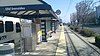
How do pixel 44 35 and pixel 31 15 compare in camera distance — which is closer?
pixel 31 15

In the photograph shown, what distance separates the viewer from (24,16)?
57.6 feet

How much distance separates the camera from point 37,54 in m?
12.8

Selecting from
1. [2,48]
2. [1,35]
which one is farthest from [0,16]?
[2,48]

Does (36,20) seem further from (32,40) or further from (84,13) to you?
(84,13)

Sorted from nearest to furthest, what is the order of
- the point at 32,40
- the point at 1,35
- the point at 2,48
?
the point at 2,48 → the point at 1,35 → the point at 32,40

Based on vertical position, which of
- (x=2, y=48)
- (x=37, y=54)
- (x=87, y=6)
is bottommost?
(x=37, y=54)

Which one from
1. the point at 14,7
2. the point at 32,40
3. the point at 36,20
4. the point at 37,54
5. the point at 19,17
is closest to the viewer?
the point at 14,7

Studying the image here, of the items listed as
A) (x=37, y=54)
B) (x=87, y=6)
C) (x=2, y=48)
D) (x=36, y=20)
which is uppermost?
(x=87, y=6)

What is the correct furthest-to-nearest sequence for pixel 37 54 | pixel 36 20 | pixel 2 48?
pixel 36 20
pixel 37 54
pixel 2 48

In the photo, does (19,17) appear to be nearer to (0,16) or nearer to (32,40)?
(32,40)

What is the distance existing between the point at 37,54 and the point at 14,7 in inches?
146

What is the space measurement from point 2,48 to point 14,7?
3380mm

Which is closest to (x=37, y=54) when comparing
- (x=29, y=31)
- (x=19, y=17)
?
(x=29, y=31)

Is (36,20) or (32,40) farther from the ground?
(36,20)
